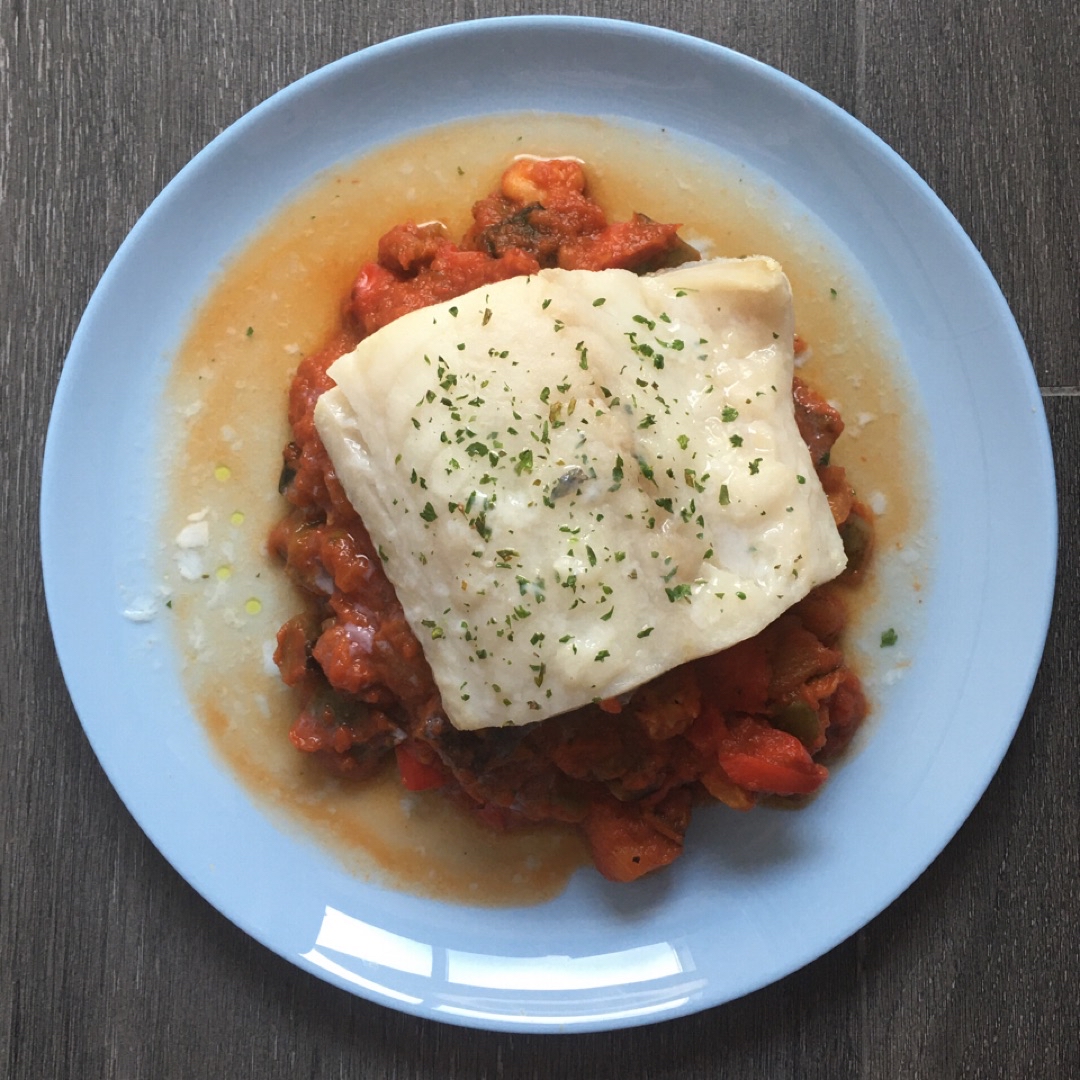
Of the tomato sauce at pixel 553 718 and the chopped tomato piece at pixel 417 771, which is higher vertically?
the tomato sauce at pixel 553 718

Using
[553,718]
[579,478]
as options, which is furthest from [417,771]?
[579,478]

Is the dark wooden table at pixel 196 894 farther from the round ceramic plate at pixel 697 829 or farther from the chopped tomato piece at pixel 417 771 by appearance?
the chopped tomato piece at pixel 417 771

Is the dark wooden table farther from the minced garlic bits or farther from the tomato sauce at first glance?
the minced garlic bits

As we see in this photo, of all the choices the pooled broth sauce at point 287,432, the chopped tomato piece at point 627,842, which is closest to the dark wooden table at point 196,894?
the pooled broth sauce at point 287,432

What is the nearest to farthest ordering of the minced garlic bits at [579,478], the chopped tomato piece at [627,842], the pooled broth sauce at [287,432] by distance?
the minced garlic bits at [579,478] < the chopped tomato piece at [627,842] < the pooled broth sauce at [287,432]

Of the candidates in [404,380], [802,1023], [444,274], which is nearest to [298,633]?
[404,380]

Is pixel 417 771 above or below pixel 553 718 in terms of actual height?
below

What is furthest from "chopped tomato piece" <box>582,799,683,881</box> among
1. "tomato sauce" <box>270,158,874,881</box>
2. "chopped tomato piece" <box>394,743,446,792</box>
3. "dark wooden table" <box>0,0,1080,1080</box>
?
"dark wooden table" <box>0,0,1080,1080</box>

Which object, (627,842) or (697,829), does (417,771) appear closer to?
(627,842)
